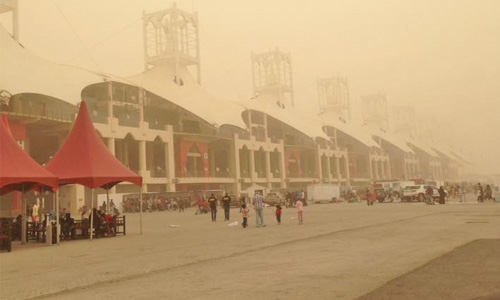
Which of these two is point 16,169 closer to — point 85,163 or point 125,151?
Result: point 85,163

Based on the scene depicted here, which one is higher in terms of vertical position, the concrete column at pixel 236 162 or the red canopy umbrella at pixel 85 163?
the concrete column at pixel 236 162

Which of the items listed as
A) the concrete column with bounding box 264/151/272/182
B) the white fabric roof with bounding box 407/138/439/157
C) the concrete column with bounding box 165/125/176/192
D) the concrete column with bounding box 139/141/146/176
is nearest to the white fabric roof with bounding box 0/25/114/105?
the concrete column with bounding box 139/141/146/176

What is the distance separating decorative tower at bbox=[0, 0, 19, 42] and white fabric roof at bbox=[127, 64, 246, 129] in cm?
1364

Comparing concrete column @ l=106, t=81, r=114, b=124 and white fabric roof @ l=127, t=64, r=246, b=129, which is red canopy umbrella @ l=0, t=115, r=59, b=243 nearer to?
concrete column @ l=106, t=81, r=114, b=124

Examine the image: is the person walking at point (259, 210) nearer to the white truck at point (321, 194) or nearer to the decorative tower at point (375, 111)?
the white truck at point (321, 194)

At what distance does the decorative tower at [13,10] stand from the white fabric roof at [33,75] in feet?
18.1

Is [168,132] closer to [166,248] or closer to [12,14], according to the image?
[12,14]

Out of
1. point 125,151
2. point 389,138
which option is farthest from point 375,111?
point 125,151

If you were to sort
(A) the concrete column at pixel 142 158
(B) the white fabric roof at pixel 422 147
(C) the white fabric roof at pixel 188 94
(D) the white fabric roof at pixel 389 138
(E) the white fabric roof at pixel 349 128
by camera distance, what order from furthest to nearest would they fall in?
(B) the white fabric roof at pixel 422 147, (D) the white fabric roof at pixel 389 138, (E) the white fabric roof at pixel 349 128, (C) the white fabric roof at pixel 188 94, (A) the concrete column at pixel 142 158

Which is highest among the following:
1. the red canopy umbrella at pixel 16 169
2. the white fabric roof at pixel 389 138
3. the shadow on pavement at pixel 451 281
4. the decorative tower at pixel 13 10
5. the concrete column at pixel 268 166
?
the decorative tower at pixel 13 10

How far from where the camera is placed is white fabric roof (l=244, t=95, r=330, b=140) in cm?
8725

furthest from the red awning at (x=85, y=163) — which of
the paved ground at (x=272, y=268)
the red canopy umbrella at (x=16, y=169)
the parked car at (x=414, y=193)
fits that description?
the parked car at (x=414, y=193)

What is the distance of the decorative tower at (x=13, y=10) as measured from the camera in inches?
2151

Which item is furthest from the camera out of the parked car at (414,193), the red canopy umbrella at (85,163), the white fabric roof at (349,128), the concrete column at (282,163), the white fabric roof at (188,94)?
the white fabric roof at (349,128)
